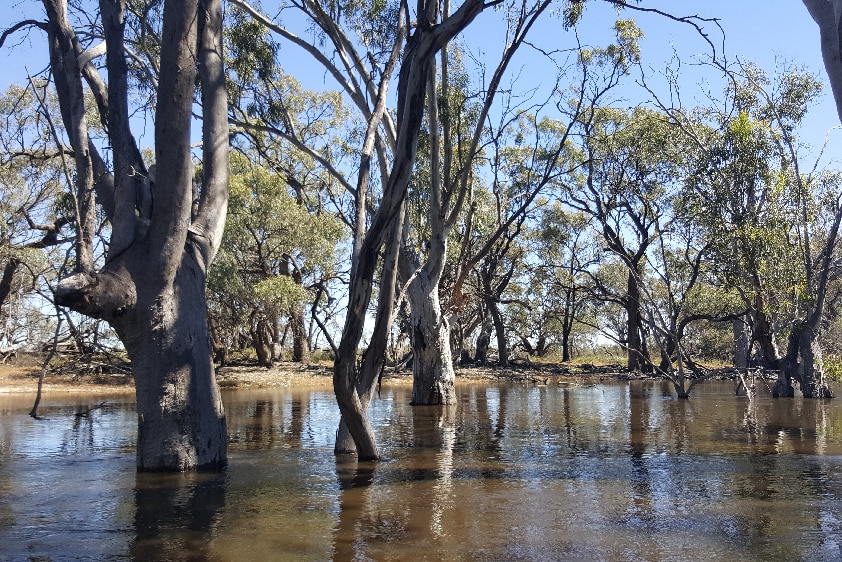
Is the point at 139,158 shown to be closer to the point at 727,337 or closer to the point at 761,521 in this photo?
the point at 761,521

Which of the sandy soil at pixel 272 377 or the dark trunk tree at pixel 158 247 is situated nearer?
the dark trunk tree at pixel 158 247

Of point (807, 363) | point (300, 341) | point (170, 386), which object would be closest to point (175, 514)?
point (170, 386)

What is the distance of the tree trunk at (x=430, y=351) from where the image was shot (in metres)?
15.8

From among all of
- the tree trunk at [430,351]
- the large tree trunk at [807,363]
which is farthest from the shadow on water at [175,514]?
the large tree trunk at [807,363]

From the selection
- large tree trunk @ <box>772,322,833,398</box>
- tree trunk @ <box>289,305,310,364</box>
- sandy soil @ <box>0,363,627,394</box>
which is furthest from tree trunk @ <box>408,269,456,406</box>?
tree trunk @ <box>289,305,310,364</box>

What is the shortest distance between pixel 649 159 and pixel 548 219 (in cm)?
760

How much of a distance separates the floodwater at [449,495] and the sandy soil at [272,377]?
955 cm

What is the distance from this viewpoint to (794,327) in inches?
612

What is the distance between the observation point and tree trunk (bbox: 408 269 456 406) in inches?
624

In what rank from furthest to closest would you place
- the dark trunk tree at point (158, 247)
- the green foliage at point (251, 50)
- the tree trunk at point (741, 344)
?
1. the tree trunk at point (741, 344)
2. the green foliage at point (251, 50)
3. the dark trunk tree at point (158, 247)

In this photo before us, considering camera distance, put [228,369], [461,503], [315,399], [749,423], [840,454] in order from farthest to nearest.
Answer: [228,369]
[315,399]
[749,423]
[840,454]
[461,503]

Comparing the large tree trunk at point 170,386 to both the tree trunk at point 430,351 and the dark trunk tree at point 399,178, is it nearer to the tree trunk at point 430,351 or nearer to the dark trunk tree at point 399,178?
the dark trunk tree at point 399,178

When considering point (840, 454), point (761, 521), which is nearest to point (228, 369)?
point (840, 454)

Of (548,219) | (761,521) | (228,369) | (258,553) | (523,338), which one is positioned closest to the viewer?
(258,553)
